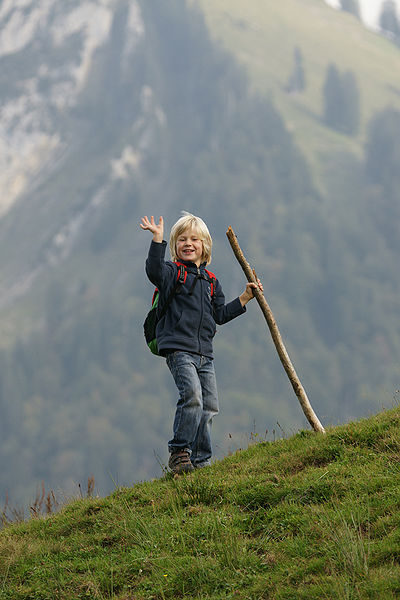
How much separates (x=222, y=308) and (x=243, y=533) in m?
3.03

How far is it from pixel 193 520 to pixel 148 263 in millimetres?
2683

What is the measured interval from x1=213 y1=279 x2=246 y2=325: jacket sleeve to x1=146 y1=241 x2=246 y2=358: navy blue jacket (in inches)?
0.5

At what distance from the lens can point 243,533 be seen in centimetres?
577

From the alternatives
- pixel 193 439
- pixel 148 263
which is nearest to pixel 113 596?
pixel 193 439

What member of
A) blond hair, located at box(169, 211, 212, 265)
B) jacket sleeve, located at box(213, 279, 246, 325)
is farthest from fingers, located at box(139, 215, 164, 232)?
jacket sleeve, located at box(213, 279, 246, 325)

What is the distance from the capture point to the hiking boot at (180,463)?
25.0ft

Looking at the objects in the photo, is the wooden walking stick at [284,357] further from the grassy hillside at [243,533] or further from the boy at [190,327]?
the grassy hillside at [243,533]

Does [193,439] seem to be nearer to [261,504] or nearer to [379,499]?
[261,504]

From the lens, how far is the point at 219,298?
8.29m

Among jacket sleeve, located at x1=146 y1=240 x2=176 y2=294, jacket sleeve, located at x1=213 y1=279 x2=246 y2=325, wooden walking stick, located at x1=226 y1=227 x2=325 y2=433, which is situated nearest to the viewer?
jacket sleeve, located at x1=146 y1=240 x2=176 y2=294

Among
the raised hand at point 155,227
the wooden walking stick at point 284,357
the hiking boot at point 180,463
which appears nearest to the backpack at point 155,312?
the raised hand at point 155,227

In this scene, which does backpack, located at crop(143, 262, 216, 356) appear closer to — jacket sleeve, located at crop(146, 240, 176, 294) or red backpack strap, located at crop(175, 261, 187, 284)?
red backpack strap, located at crop(175, 261, 187, 284)

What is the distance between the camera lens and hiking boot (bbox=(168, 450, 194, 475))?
25.0ft

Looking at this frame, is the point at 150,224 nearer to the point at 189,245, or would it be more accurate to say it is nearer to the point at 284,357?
the point at 189,245
